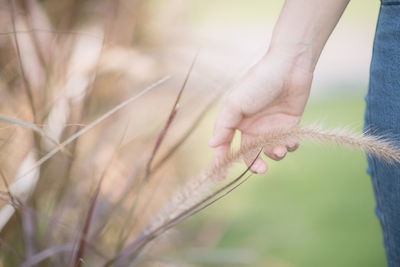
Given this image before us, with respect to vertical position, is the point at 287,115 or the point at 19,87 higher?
the point at 19,87

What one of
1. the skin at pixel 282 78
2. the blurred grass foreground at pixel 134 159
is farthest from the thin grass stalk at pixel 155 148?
the skin at pixel 282 78

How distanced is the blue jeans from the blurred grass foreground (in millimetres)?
244

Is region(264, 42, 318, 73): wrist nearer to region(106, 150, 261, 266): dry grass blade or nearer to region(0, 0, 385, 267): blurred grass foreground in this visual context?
region(0, 0, 385, 267): blurred grass foreground

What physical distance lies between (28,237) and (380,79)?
1.81 ft

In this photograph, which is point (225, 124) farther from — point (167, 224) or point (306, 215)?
point (306, 215)

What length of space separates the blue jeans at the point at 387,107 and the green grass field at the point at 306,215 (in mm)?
684

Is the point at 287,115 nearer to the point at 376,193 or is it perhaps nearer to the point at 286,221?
the point at 376,193

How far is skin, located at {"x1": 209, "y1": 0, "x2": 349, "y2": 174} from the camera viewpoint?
2.14 feet

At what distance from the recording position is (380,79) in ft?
1.94

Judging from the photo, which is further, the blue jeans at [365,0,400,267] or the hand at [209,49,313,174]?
the hand at [209,49,313,174]

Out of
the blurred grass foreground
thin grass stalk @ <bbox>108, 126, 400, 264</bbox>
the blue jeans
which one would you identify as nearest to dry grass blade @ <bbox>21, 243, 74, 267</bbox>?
the blurred grass foreground

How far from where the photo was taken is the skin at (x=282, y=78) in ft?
2.14

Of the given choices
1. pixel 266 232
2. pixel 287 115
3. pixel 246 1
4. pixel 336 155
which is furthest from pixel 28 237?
pixel 246 1

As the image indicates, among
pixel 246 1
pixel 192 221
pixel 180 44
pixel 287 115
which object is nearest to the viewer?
pixel 287 115
